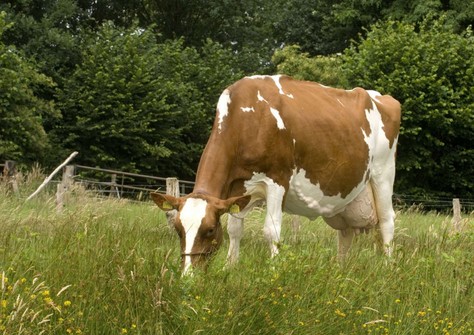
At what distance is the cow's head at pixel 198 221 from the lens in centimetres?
559

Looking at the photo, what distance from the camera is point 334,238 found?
31.9 ft

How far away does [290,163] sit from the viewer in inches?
279

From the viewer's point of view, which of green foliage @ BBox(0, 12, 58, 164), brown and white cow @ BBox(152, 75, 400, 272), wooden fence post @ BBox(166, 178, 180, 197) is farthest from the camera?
green foliage @ BBox(0, 12, 58, 164)

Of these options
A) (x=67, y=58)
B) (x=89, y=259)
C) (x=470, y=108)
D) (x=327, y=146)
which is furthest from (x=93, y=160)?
(x=89, y=259)

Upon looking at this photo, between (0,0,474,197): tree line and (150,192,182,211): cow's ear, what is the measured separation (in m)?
15.4

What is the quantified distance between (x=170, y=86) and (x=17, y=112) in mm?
6383

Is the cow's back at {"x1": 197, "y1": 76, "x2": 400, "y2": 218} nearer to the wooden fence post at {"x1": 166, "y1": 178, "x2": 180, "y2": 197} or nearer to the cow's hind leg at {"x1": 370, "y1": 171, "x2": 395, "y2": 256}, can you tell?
the cow's hind leg at {"x1": 370, "y1": 171, "x2": 395, "y2": 256}

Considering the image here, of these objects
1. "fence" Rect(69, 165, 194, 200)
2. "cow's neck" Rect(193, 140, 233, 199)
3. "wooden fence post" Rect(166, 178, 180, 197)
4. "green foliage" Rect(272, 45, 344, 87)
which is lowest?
"fence" Rect(69, 165, 194, 200)

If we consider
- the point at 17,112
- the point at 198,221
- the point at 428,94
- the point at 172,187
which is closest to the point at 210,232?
the point at 198,221

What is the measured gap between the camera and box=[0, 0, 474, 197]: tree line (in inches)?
922

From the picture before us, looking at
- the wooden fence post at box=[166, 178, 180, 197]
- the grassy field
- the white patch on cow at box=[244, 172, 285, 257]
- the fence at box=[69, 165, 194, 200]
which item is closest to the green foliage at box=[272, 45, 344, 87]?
the fence at box=[69, 165, 194, 200]

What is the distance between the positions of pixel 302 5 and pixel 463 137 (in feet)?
39.7

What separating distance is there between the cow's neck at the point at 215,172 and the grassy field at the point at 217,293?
1.36 m

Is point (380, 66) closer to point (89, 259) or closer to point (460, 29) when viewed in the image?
point (460, 29)
